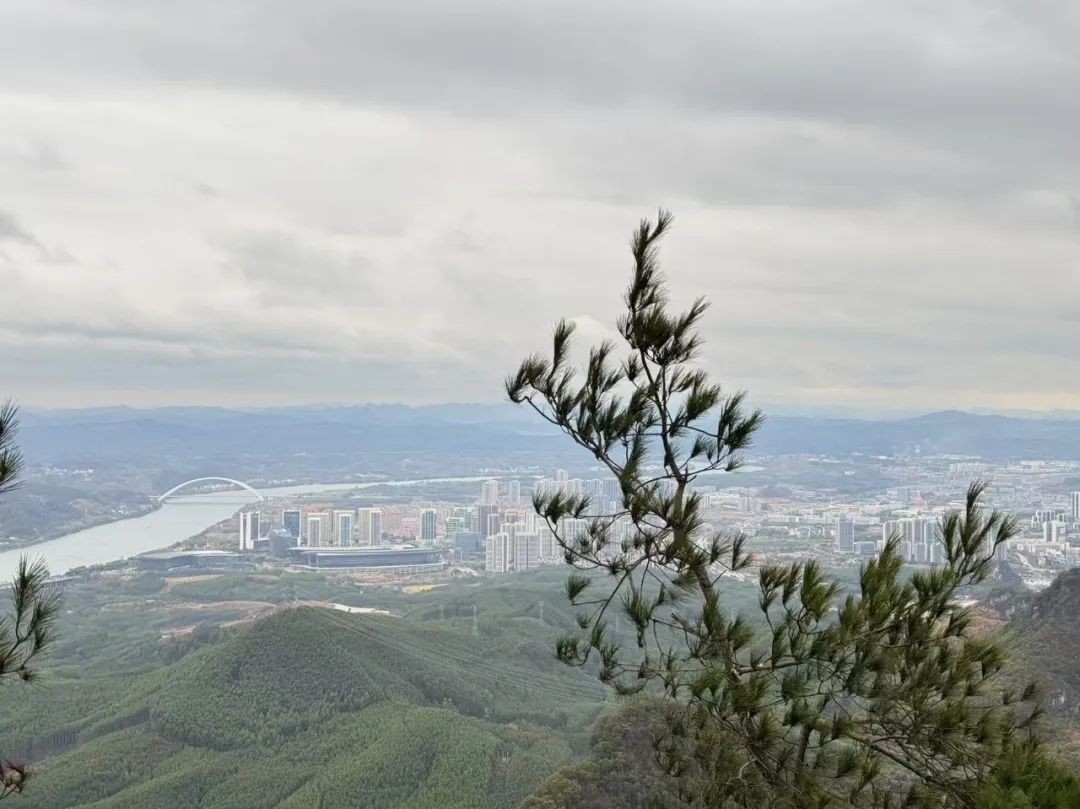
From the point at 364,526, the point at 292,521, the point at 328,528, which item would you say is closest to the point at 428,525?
the point at 364,526

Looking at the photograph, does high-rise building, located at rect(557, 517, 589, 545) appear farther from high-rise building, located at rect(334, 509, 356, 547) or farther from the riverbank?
high-rise building, located at rect(334, 509, 356, 547)

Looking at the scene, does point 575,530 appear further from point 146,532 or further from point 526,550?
point 146,532

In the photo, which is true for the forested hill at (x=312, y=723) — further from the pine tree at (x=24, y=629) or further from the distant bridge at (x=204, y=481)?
the distant bridge at (x=204, y=481)

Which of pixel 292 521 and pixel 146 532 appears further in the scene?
pixel 292 521

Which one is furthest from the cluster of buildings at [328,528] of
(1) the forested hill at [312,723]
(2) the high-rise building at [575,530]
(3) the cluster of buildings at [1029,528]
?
(2) the high-rise building at [575,530]

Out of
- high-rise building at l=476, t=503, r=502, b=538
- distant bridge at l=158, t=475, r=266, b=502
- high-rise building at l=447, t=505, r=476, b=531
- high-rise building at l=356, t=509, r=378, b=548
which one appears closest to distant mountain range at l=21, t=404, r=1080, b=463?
high-rise building at l=476, t=503, r=502, b=538
